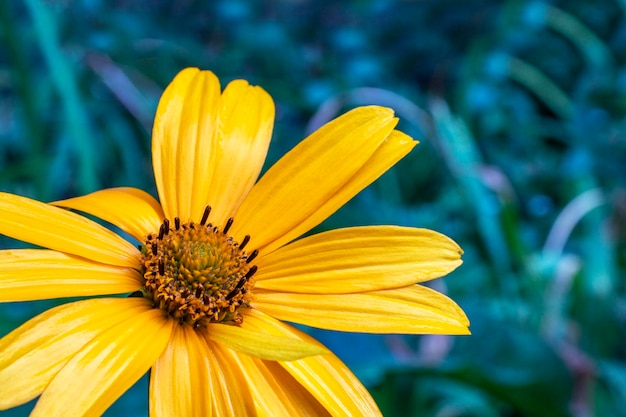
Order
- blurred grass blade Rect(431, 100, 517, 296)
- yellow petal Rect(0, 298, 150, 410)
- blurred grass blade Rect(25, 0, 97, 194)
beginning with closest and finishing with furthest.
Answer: yellow petal Rect(0, 298, 150, 410) < blurred grass blade Rect(25, 0, 97, 194) < blurred grass blade Rect(431, 100, 517, 296)

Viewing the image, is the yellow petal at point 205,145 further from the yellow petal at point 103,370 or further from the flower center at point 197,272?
the yellow petal at point 103,370

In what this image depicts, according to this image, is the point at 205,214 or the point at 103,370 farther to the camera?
the point at 205,214

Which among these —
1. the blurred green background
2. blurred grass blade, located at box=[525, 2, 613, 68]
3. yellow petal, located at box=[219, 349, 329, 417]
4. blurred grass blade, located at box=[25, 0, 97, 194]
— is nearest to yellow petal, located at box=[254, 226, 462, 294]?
yellow petal, located at box=[219, 349, 329, 417]

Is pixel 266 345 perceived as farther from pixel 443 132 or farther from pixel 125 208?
pixel 443 132

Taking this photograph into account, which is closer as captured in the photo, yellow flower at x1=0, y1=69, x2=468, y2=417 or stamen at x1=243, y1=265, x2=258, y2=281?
yellow flower at x1=0, y1=69, x2=468, y2=417

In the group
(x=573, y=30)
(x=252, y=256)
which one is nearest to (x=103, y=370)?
(x=252, y=256)

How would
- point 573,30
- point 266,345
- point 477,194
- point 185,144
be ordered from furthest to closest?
point 573,30 → point 477,194 → point 185,144 → point 266,345

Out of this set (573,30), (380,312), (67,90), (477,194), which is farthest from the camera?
(573,30)

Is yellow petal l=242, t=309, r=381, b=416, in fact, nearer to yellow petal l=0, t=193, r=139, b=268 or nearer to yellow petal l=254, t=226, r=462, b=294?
yellow petal l=254, t=226, r=462, b=294

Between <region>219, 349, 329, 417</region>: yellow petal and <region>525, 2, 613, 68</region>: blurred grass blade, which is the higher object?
<region>525, 2, 613, 68</region>: blurred grass blade
